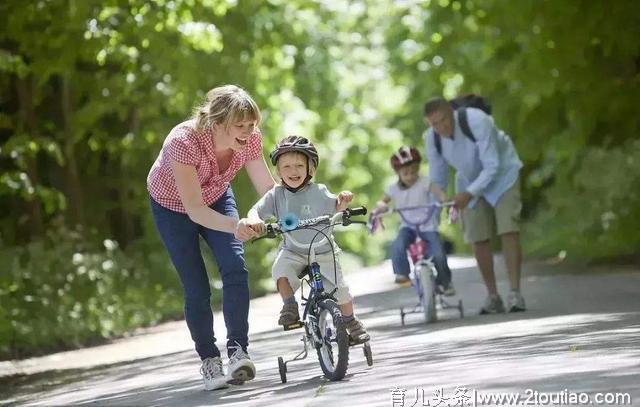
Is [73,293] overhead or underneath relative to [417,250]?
overhead

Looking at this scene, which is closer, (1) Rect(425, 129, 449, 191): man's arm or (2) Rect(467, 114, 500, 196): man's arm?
(2) Rect(467, 114, 500, 196): man's arm

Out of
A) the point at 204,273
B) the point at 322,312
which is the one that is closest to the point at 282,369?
the point at 322,312

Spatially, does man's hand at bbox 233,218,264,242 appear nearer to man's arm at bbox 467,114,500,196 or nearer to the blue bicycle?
the blue bicycle

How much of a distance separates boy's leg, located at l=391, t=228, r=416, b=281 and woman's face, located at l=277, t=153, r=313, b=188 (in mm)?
5398

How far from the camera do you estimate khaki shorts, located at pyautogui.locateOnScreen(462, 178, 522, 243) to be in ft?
49.2

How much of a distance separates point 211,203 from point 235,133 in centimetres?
63

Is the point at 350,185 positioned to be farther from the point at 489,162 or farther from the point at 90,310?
the point at 489,162

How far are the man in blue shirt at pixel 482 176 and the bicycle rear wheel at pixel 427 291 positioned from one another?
2.07ft

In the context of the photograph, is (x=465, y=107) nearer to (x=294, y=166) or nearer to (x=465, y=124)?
(x=465, y=124)

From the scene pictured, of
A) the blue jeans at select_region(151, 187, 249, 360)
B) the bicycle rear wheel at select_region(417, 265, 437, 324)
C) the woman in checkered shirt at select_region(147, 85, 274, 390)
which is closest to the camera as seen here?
the woman in checkered shirt at select_region(147, 85, 274, 390)

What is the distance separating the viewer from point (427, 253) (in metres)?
15.4

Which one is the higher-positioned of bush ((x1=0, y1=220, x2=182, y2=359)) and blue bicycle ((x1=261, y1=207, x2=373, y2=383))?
bush ((x1=0, y1=220, x2=182, y2=359))

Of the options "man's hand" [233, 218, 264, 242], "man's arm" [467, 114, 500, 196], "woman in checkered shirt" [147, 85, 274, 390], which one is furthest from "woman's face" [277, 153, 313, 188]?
"man's arm" [467, 114, 500, 196]

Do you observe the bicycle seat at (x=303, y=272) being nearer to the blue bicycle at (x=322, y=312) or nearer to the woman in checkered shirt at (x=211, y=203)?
the blue bicycle at (x=322, y=312)
